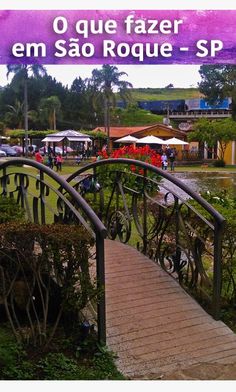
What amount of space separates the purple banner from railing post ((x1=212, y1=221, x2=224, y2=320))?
2.33 meters

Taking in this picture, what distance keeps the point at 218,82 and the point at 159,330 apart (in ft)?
80.6

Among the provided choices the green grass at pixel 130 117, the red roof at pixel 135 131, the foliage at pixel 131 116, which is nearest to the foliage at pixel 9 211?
the red roof at pixel 135 131

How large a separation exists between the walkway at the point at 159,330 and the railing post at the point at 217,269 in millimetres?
88

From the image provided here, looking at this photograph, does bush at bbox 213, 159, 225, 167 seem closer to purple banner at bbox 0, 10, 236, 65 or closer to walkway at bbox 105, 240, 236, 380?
purple banner at bbox 0, 10, 236, 65

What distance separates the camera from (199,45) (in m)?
5.21

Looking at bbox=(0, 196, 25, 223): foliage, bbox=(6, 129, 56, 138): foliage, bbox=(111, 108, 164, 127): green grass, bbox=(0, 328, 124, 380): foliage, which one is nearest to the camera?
bbox=(0, 328, 124, 380): foliage

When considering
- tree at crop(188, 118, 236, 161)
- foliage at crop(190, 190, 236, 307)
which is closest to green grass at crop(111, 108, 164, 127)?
tree at crop(188, 118, 236, 161)

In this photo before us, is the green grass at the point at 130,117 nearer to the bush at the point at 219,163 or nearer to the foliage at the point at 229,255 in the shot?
the bush at the point at 219,163

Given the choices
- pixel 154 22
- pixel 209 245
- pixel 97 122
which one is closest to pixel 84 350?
pixel 209 245

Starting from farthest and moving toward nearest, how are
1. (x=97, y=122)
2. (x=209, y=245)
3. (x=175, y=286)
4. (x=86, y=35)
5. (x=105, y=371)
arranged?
(x=97, y=122)
(x=86, y=35)
(x=209, y=245)
(x=175, y=286)
(x=105, y=371)

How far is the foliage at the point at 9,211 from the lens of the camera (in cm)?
384

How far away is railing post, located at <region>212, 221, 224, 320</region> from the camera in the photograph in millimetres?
3402

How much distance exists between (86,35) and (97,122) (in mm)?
38525

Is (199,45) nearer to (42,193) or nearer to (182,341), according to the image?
(42,193)
